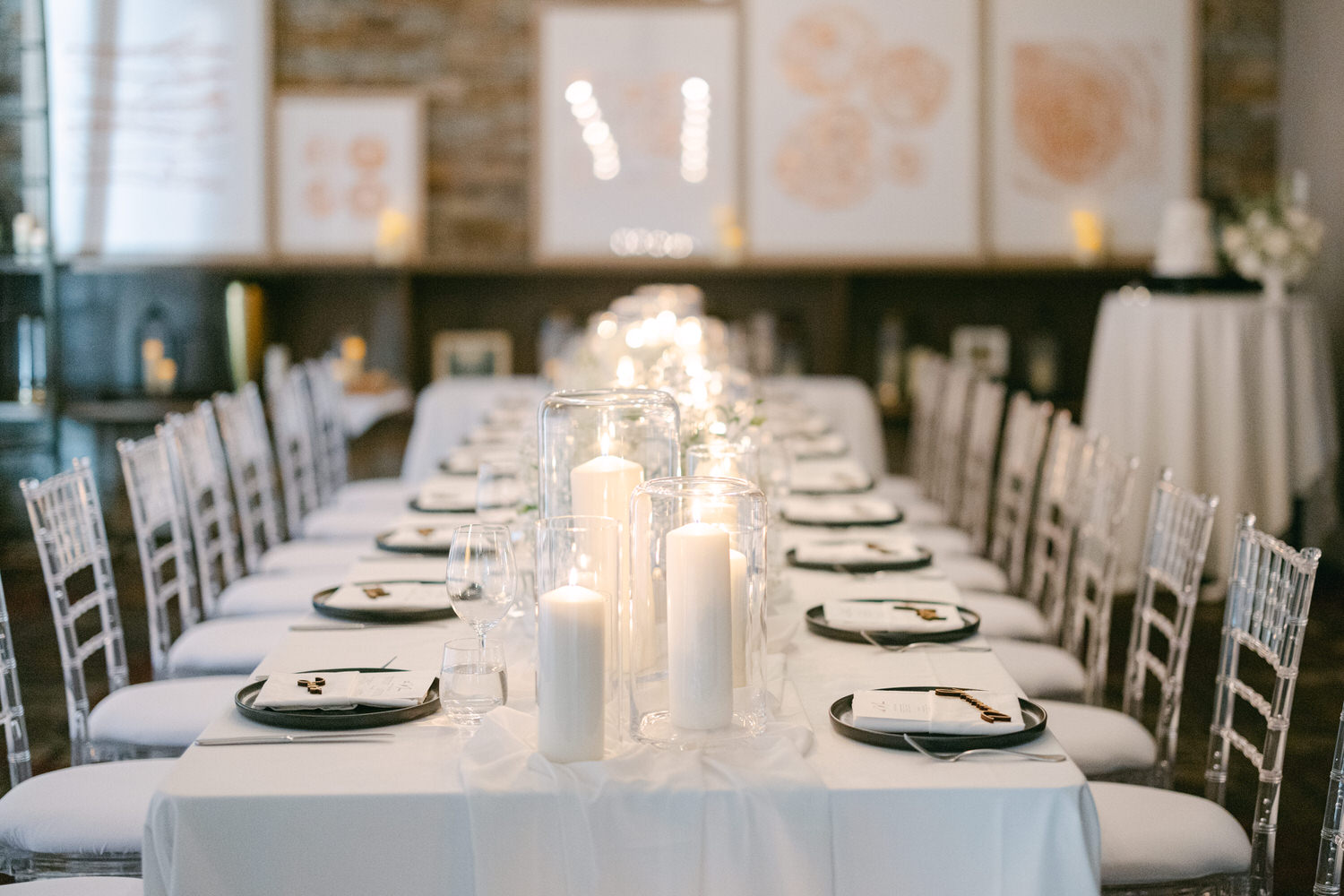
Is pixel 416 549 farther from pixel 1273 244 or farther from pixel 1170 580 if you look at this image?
pixel 1273 244

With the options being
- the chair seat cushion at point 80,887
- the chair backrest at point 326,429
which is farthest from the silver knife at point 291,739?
the chair backrest at point 326,429

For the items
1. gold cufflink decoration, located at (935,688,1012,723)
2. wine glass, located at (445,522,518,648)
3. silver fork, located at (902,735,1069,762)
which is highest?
wine glass, located at (445,522,518,648)

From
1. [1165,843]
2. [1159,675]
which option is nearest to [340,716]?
[1165,843]

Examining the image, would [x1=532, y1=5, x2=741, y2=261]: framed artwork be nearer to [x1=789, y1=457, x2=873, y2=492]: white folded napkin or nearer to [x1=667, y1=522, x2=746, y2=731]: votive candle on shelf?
[x1=789, y1=457, x2=873, y2=492]: white folded napkin

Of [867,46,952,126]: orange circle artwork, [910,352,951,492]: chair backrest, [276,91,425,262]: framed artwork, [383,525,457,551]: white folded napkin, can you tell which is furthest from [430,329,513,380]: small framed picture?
[383,525,457,551]: white folded napkin

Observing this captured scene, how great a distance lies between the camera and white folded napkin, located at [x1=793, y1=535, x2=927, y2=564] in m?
2.70

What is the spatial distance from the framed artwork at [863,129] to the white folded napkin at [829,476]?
159 inches

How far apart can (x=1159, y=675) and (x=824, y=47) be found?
6082 millimetres

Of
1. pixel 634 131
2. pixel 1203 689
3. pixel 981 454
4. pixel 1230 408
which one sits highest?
pixel 634 131

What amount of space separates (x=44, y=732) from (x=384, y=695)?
98.7 inches

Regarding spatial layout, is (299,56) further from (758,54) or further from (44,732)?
(44,732)

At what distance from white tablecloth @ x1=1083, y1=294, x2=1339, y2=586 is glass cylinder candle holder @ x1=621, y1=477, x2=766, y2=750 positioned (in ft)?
13.7

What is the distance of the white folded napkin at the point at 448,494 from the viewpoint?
127 inches

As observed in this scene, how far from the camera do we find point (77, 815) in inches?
78.2
